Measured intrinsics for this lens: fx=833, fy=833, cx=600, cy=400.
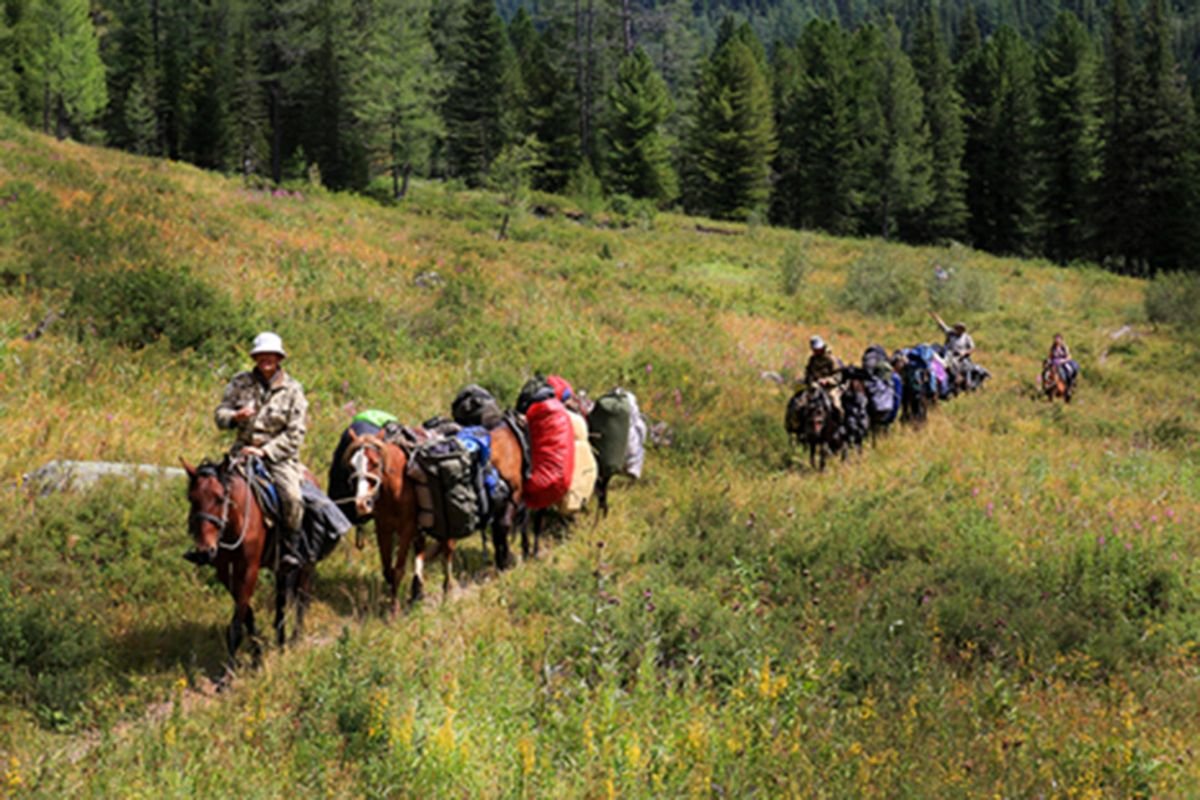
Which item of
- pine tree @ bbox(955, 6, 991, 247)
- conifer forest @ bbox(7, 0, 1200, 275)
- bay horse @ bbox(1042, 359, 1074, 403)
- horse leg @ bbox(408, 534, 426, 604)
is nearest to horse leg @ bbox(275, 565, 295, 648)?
horse leg @ bbox(408, 534, 426, 604)

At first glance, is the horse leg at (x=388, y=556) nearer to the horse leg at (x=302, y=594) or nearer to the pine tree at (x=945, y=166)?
the horse leg at (x=302, y=594)

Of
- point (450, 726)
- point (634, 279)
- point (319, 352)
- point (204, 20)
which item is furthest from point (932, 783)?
point (204, 20)

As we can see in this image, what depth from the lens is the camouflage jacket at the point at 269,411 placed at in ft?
22.2

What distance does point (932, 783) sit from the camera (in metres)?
4.71

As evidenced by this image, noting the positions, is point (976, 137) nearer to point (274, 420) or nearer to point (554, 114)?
point (554, 114)

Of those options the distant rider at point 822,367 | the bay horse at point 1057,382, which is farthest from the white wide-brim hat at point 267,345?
the bay horse at point 1057,382

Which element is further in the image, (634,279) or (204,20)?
(204,20)

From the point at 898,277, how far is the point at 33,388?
27.7 m

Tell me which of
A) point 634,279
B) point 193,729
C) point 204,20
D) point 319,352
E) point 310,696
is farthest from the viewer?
point 204,20

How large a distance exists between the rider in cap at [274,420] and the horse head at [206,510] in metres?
0.58

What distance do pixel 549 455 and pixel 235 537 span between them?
3680 millimetres

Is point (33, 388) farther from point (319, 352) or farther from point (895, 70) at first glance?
point (895, 70)

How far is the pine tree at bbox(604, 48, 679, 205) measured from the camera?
2072 inches

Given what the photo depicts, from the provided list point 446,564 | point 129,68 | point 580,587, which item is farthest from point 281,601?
point 129,68
